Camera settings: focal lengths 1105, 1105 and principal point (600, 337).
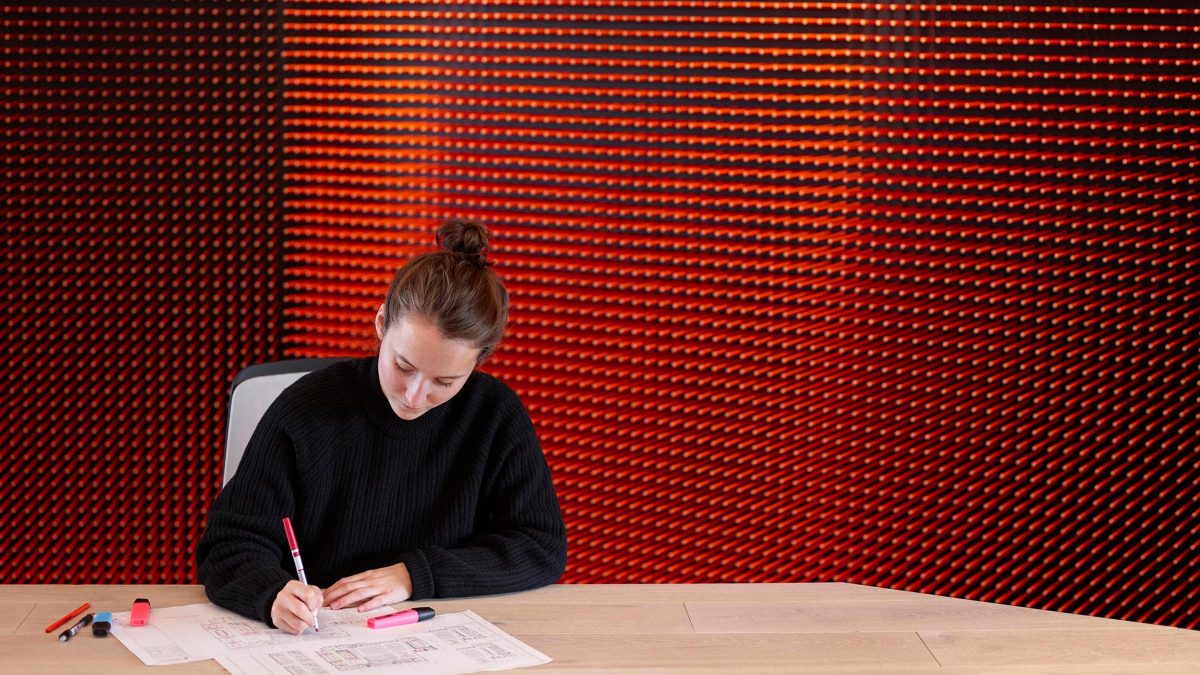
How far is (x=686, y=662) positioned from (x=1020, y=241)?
230 centimetres

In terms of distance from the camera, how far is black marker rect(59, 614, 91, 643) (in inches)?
67.2

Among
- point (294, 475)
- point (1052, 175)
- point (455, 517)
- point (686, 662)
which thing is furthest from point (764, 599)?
point (1052, 175)

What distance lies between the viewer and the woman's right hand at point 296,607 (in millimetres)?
1739

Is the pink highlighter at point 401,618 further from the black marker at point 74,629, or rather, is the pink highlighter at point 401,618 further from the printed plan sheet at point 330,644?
the black marker at point 74,629

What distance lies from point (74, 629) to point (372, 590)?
0.47 meters

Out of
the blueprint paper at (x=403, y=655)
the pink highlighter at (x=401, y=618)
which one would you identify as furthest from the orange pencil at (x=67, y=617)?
the pink highlighter at (x=401, y=618)

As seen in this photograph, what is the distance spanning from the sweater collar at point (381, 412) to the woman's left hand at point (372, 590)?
0.30m

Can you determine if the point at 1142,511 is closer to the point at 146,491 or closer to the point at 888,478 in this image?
the point at 888,478

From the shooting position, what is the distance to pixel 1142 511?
11.6 ft

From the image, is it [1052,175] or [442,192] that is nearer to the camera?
[1052,175]

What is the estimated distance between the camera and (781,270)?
142 inches

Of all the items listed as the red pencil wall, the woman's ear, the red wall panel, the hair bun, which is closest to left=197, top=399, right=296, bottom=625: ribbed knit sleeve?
the woman's ear

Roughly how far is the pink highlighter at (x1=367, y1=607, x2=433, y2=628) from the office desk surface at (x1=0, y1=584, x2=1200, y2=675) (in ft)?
0.20

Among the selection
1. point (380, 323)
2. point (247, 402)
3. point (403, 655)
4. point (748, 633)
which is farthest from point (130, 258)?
point (748, 633)
